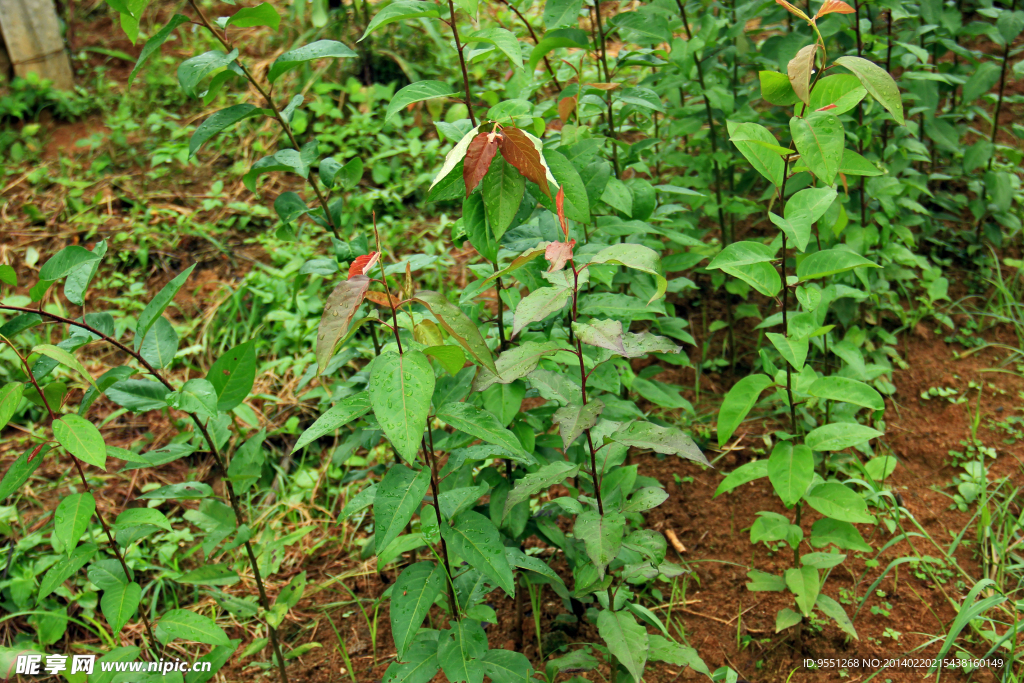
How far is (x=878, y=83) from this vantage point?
4.98 ft

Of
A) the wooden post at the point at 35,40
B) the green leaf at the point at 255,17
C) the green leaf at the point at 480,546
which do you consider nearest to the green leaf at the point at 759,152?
the green leaf at the point at 480,546

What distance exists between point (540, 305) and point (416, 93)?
1.89 feet

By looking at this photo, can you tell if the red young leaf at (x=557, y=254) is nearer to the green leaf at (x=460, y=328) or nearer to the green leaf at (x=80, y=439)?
the green leaf at (x=460, y=328)

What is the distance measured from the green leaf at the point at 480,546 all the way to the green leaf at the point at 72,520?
777mm

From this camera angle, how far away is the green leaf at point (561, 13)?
1.86 meters

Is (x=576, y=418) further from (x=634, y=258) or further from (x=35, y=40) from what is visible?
(x=35, y=40)

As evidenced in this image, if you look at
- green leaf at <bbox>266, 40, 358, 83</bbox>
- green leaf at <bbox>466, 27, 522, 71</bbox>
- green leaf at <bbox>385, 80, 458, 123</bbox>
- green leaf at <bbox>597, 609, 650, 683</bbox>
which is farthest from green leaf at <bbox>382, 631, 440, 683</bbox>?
green leaf at <bbox>266, 40, 358, 83</bbox>

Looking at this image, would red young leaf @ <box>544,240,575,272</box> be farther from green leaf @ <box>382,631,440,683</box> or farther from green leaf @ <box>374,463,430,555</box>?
green leaf @ <box>382,631,440,683</box>

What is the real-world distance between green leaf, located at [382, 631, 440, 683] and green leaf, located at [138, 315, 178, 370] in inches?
35.0

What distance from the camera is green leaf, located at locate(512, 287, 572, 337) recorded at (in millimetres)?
1280

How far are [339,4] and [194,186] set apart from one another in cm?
168


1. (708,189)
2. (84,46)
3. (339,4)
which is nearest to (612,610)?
(708,189)

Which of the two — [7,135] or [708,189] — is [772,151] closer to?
[708,189]

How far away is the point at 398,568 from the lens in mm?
2352
